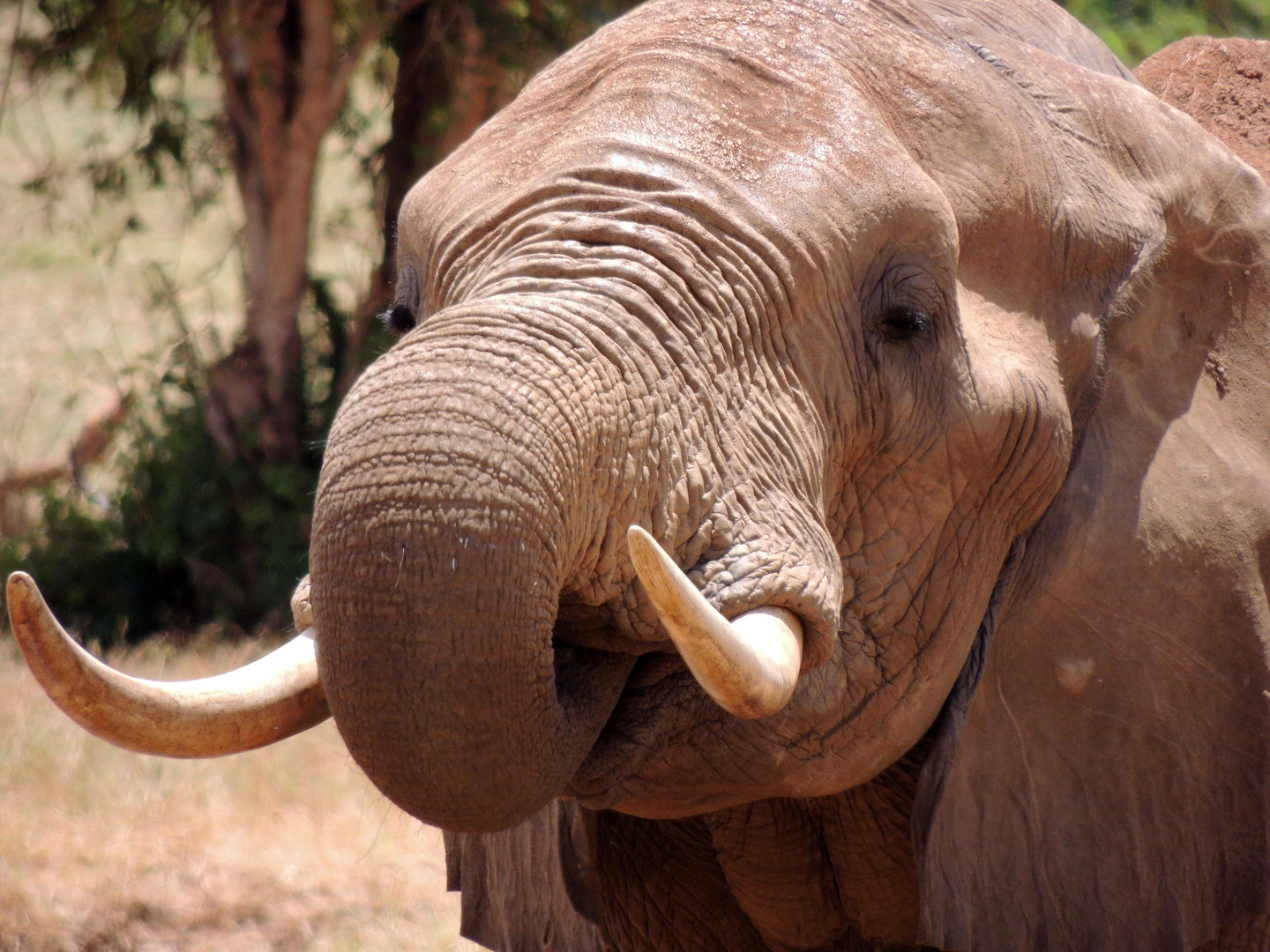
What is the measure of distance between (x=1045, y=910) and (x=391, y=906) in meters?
2.16

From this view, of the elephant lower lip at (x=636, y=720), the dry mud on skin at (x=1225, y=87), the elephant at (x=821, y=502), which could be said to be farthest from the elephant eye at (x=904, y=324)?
the dry mud on skin at (x=1225, y=87)

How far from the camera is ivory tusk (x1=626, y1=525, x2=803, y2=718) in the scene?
1470 mm

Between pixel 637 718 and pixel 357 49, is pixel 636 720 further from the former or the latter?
pixel 357 49

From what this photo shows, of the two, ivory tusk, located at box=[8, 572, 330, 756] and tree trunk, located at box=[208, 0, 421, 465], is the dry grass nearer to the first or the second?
tree trunk, located at box=[208, 0, 421, 465]

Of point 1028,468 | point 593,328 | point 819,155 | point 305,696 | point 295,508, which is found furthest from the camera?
point 295,508

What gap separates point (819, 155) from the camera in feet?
6.31

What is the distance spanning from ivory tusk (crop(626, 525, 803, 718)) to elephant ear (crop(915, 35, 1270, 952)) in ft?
2.03

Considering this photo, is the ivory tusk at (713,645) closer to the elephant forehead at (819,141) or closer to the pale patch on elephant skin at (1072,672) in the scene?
the elephant forehead at (819,141)

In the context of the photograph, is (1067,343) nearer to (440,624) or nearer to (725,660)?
(725,660)

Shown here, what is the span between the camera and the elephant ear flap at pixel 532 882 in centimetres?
233

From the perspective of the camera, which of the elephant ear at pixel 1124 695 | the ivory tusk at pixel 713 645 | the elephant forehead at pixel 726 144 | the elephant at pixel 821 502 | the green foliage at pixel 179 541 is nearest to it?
the ivory tusk at pixel 713 645

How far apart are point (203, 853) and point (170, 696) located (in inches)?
101

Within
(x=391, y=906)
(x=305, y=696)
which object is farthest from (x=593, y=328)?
(x=391, y=906)

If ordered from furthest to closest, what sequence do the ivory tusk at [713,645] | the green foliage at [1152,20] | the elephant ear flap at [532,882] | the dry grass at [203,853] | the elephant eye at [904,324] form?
1. the green foliage at [1152,20]
2. the dry grass at [203,853]
3. the elephant ear flap at [532,882]
4. the elephant eye at [904,324]
5. the ivory tusk at [713,645]
